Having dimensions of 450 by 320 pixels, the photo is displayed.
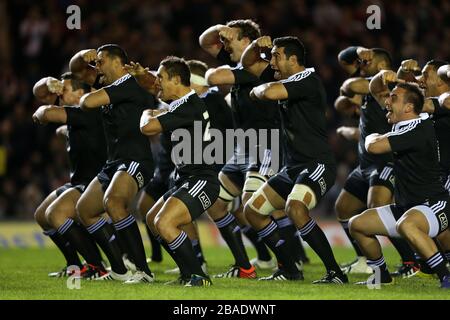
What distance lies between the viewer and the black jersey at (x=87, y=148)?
34.0 feet

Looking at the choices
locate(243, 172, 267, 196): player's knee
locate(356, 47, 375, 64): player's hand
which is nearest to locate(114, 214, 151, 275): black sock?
locate(243, 172, 267, 196): player's knee

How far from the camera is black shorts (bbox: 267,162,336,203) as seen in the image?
924cm

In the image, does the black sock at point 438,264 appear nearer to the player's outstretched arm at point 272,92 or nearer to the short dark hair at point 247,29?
the player's outstretched arm at point 272,92

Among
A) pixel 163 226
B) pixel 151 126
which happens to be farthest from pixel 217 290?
pixel 151 126

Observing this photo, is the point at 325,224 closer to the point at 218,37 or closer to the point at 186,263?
the point at 218,37

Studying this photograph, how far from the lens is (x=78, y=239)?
10.2 meters

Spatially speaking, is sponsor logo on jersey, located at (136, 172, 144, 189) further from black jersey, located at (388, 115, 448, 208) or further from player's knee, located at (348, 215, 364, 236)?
black jersey, located at (388, 115, 448, 208)

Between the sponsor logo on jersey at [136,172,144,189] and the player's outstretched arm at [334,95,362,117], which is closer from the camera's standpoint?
the sponsor logo on jersey at [136,172,144,189]

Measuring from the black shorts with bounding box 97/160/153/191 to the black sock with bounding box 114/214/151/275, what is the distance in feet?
1.32

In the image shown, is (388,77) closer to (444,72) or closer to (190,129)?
(444,72)

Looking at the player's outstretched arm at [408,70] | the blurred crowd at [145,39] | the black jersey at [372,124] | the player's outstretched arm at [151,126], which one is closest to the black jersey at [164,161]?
the black jersey at [372,124]

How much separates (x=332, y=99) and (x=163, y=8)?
14.2 ft
